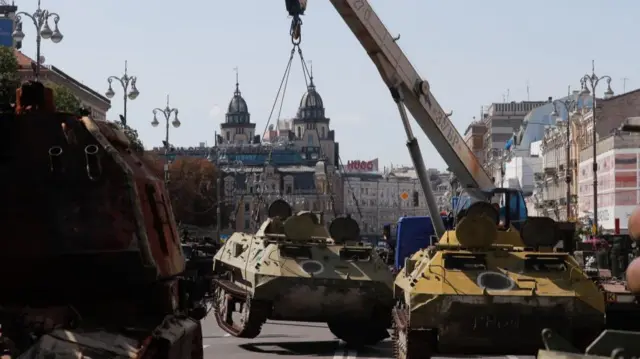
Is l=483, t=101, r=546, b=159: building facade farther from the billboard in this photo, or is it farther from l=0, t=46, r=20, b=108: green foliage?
l=0, t=46, r=20, b=108: green foliage

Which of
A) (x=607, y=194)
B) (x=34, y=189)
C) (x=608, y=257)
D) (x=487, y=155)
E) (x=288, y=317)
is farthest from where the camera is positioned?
(x=487, y=155)

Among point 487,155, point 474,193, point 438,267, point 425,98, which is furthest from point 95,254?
point 487,155

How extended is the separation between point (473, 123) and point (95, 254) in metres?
160

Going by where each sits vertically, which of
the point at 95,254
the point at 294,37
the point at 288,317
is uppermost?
the point at 294,37

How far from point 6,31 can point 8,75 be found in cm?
1804

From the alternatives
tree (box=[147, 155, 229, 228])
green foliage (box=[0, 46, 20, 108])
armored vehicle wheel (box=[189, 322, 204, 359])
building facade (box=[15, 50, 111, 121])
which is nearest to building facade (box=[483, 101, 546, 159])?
tree (box=[147, 155, 229, 228])

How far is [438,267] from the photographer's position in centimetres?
1698

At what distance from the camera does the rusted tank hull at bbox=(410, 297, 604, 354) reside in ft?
53.4

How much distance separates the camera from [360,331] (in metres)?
22.2

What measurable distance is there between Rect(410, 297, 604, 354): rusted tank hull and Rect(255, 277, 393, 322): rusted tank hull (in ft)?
17.0

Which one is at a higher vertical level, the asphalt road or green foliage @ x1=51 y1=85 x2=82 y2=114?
green foliage @ x1=51 y1=85 x2=82 y2=114

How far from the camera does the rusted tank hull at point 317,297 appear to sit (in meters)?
21.5

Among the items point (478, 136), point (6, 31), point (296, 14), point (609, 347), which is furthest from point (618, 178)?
point (478, 136)

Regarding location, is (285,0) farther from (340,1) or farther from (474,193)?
(474,193)
